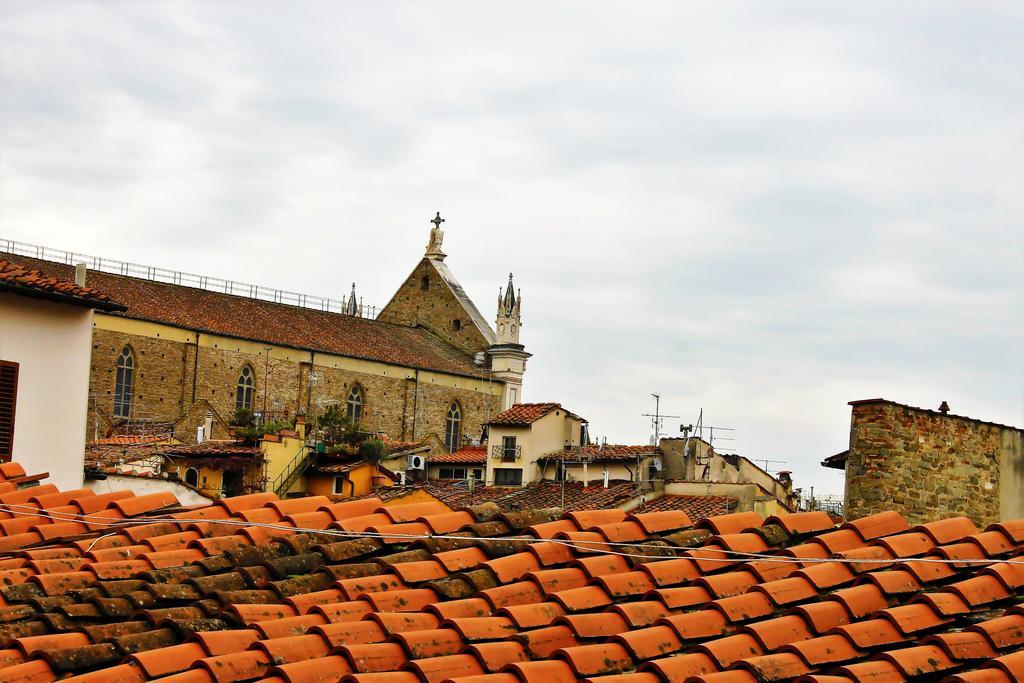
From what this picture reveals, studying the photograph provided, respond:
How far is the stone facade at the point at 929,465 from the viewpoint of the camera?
16.0 meters

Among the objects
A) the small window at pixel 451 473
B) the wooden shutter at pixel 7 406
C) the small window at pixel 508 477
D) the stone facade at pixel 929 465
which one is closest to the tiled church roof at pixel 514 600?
the stone facade at pixel 929 465

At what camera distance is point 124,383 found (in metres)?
57.4

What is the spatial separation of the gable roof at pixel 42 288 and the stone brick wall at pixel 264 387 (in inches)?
1516

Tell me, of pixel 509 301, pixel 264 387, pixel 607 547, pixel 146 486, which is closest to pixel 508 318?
pixel 509 301

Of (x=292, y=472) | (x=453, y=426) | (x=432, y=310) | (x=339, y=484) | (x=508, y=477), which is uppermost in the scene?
(x=432, y=310)

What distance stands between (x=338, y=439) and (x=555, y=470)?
11.1 metres

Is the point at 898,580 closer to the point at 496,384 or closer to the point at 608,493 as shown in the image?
the point at 608,493

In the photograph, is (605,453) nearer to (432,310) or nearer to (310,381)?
(310,381)

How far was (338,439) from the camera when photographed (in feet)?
186

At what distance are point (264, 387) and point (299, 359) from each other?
96.6 inches

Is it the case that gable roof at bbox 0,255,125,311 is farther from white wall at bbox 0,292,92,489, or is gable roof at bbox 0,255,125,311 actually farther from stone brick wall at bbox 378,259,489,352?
stone brick wall at bbox 378,259,489,352

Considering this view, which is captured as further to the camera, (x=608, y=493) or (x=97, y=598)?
(x=608, y=493)

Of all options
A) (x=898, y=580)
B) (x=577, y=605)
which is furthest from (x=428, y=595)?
(x=898, y=580)

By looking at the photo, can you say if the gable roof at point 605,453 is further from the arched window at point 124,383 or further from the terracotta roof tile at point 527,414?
the arched window at point 124,383
